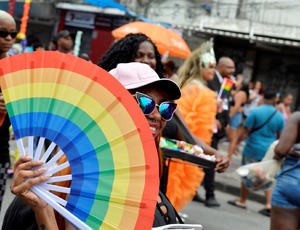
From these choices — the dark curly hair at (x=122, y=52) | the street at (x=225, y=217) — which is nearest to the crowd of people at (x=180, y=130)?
the dark curly hair at (x=122, y=52)

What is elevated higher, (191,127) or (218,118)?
(191,127)

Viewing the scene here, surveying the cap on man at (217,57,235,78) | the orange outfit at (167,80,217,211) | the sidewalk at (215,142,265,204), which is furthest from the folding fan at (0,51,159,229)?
the sidewalk at (215,142,265,204)

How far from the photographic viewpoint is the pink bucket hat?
217 centimetres

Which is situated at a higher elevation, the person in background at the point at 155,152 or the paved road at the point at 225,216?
the person in background at the point at 155,152

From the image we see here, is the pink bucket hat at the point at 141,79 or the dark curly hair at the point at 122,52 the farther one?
the dark curly hair at the point at 122,52

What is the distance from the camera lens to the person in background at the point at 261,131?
8.01m

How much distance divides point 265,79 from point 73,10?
29.6ft

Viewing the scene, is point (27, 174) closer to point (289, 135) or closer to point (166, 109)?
point (166, 109)

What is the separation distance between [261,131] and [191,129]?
3492 mm

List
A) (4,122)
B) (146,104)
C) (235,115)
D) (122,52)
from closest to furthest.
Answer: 1. (146,104)
2. (4,122)
3. (122,52)
4. (235,115)

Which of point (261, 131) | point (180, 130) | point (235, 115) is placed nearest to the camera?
point (180, 130)

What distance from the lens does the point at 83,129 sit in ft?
5.13

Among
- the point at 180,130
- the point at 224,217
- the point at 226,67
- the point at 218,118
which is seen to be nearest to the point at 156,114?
the point at 180,130

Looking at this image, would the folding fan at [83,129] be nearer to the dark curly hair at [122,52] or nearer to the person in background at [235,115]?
the dark curly hair at [122,52]
